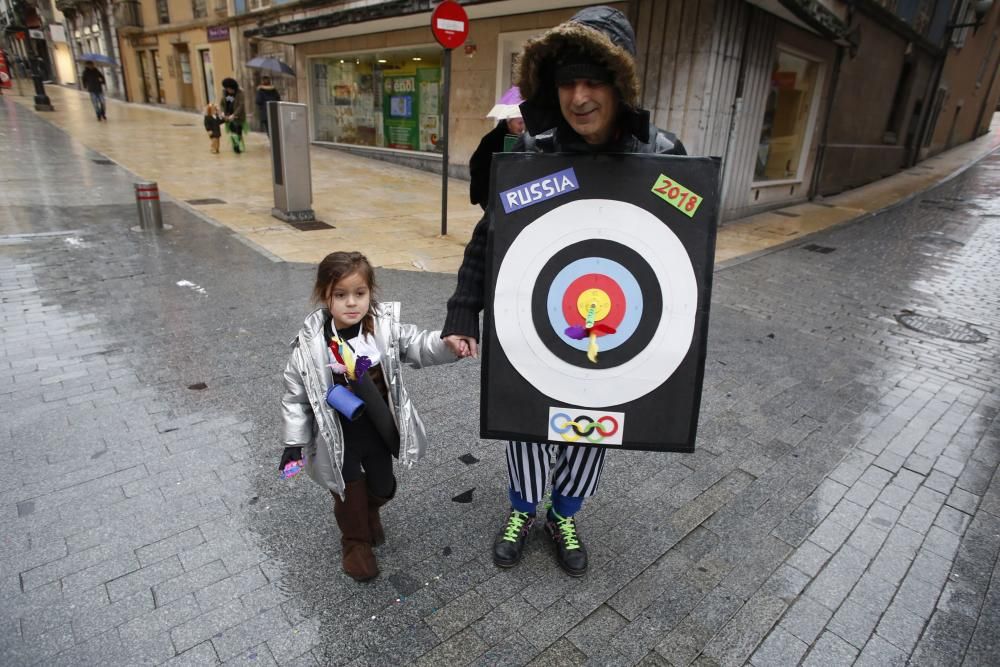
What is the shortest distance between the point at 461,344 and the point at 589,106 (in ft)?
2.93

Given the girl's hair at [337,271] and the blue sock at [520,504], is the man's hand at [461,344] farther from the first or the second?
the blue sock at [520,504]

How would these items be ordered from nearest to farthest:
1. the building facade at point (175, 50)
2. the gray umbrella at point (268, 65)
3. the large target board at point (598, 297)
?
the large target board at point (598, 297), the gray umbrella at point (268, 65), the building facade at point (175, 50)

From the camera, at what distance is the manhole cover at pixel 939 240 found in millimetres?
9396

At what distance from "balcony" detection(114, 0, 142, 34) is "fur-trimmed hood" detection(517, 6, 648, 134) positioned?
3718 centimetres

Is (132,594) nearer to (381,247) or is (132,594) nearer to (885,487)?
(885,487)

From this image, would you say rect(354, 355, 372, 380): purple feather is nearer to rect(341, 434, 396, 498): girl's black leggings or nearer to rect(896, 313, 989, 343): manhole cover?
rect(341, 434, 396, 498): girl's black leggings

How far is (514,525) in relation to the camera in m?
2.50

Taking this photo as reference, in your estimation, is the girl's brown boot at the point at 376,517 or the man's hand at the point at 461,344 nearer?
the man's hand at the point at 461,344

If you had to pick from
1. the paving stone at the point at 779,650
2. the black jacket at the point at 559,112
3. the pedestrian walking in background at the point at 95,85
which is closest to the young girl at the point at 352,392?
the black jacket at the point at 559,112

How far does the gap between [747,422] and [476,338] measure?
2381 mm

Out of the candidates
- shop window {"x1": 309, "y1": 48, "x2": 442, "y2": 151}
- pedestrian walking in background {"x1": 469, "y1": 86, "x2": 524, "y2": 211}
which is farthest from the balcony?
pedestrian walking in background {"x1": 469, "y1": 86, "x2": 524, "y2": 211}

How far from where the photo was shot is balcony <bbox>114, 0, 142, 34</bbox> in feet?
98.0

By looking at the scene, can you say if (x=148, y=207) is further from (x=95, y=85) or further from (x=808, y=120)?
Result: (x=95, y=85)

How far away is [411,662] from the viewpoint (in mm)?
1982
